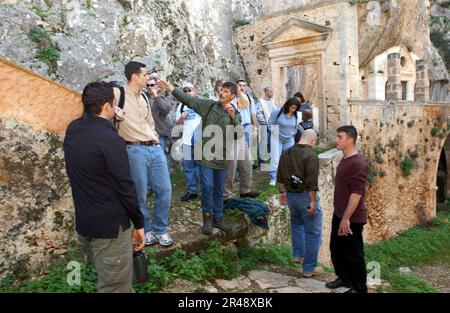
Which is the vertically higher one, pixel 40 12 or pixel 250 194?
pixel 40 12

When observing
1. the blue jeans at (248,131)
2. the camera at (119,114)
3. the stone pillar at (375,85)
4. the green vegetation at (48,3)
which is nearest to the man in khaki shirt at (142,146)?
the camera at (119,114)

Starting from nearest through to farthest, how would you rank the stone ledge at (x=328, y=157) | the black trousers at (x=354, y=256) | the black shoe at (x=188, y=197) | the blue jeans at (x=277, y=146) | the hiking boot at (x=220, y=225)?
the black trousers at (x=354, y=256) < the hiking boot at (x=220, y=225) < the black shoe at (x=188, y=197) < the blue jeans at (x=277, y=146) < the stone ledge at (x=328, y=157)

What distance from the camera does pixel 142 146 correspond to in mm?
3717

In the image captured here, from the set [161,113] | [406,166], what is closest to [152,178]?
[161,113]

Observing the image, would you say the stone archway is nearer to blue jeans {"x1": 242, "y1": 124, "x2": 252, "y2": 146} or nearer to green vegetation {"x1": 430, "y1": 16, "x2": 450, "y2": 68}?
blue jeans {"x1": 242, "y1": 124, "x2": 252, "y2": 146}

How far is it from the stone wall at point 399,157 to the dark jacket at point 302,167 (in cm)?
762

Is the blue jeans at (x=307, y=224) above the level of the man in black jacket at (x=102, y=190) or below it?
below

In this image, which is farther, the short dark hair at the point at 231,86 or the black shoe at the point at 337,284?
the short dark hair at the point at 231,86

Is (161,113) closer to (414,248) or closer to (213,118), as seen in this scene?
(213,118)

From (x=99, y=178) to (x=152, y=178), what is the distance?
4.53 ft

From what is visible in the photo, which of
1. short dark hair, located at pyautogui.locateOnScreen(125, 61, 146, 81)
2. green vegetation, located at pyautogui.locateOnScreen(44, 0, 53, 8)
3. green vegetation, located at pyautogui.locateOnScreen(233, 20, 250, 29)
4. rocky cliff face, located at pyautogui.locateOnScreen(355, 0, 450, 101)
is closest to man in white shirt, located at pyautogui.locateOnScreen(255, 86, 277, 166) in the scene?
short dark hair, located at pyautogui.locateOnScreen(125, 61, 146, 81)

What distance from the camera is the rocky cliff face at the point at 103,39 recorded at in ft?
23.9

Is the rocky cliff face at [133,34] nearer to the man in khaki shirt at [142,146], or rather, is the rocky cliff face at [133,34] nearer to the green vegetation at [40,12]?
the green vegetation at [40,12]

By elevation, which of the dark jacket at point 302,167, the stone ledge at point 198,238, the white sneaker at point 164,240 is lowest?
the stone ledge at point 198,238
